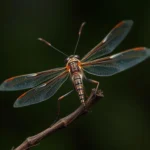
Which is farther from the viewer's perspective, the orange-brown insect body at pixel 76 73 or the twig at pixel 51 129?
Answer: the orange-brown insect body at pixel 76 73

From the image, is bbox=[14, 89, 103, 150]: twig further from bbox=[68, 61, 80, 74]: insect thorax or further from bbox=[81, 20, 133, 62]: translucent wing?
bbox=[81, 20, 133, 62]: translucent wing

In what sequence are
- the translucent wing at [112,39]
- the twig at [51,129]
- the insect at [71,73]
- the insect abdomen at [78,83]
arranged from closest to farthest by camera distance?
the twig at [51,129] < the insect abdomen at [78,83] < the insect at [71,73] < the translucent wing at [112,39]

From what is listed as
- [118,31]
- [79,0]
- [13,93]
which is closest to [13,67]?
[13,93]

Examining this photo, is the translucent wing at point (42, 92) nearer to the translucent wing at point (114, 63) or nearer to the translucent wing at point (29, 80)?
the translucent wing at point (29, 80)

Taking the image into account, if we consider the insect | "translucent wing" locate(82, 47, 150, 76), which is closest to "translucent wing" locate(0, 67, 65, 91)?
the insect

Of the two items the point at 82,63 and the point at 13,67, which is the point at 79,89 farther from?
the point at 13,67

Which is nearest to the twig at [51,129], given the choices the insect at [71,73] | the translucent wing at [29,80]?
the insect at [71,73]
